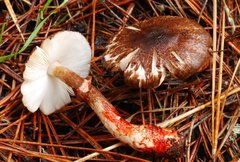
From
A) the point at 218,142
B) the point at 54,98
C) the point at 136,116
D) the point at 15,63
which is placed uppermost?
the point at 15,63

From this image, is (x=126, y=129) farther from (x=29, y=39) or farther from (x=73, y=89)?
(x=29, y=39)

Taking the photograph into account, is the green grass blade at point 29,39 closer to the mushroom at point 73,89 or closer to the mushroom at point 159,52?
the mushroom at point 73,89

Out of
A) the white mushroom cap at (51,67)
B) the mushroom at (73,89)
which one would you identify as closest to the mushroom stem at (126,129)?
the mushroom at (73,89)

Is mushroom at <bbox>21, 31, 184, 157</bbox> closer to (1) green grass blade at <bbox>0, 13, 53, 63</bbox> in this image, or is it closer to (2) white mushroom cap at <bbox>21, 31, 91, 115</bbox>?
(2) white mushroom cap at <bbox>21, 31, 91, 115</bbox>

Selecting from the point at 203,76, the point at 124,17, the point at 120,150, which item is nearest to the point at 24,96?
the point at 120,150

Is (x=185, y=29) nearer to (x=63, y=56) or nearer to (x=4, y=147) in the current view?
(x=63, y=56)
